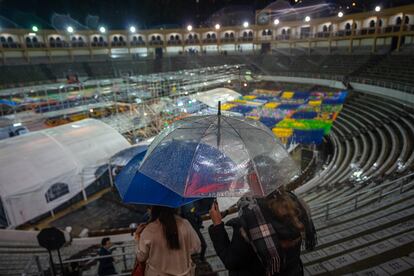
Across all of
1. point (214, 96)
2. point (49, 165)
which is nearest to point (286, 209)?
point (49, 165)

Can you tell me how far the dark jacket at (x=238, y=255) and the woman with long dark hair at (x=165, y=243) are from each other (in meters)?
0.30

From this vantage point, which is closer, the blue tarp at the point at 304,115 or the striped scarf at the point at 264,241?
the striped scarf at the point at 264,241

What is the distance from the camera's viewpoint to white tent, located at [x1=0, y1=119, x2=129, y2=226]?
30.3 ft

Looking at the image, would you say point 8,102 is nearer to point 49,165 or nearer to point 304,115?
point 49,165

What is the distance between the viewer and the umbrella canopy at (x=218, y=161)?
2.74 m

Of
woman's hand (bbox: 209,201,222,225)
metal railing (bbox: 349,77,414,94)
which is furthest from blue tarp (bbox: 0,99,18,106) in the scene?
metal railing (bbox: 349,77,414,94)

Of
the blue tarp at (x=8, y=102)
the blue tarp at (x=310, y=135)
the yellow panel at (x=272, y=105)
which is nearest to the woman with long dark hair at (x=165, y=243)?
the blue tarp at (x=310, y=135)

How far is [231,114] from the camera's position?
4.10 meters

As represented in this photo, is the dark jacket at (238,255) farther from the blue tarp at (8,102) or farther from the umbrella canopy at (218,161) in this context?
the blue tarp at (8,102)

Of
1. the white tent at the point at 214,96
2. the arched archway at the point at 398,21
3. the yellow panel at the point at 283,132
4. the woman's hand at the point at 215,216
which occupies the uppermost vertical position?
the arched archway at the point at 398,21

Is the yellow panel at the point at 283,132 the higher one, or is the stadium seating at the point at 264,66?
the stadium seating at the point at 264,66

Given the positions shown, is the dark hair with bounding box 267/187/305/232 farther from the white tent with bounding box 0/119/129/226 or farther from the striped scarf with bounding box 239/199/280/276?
the white tent with bounding box 0/119/129/226

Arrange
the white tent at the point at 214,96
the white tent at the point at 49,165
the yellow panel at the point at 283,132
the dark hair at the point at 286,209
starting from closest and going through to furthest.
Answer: the dark hair at the point at 286,209 < the white tent at the point at 49,165 < the yellow panel at the point at 283,132 < the white tent at the point at 214,96

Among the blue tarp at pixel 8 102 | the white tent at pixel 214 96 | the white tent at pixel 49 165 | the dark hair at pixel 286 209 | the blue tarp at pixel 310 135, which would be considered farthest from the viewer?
the white tent at pixel 214 96
